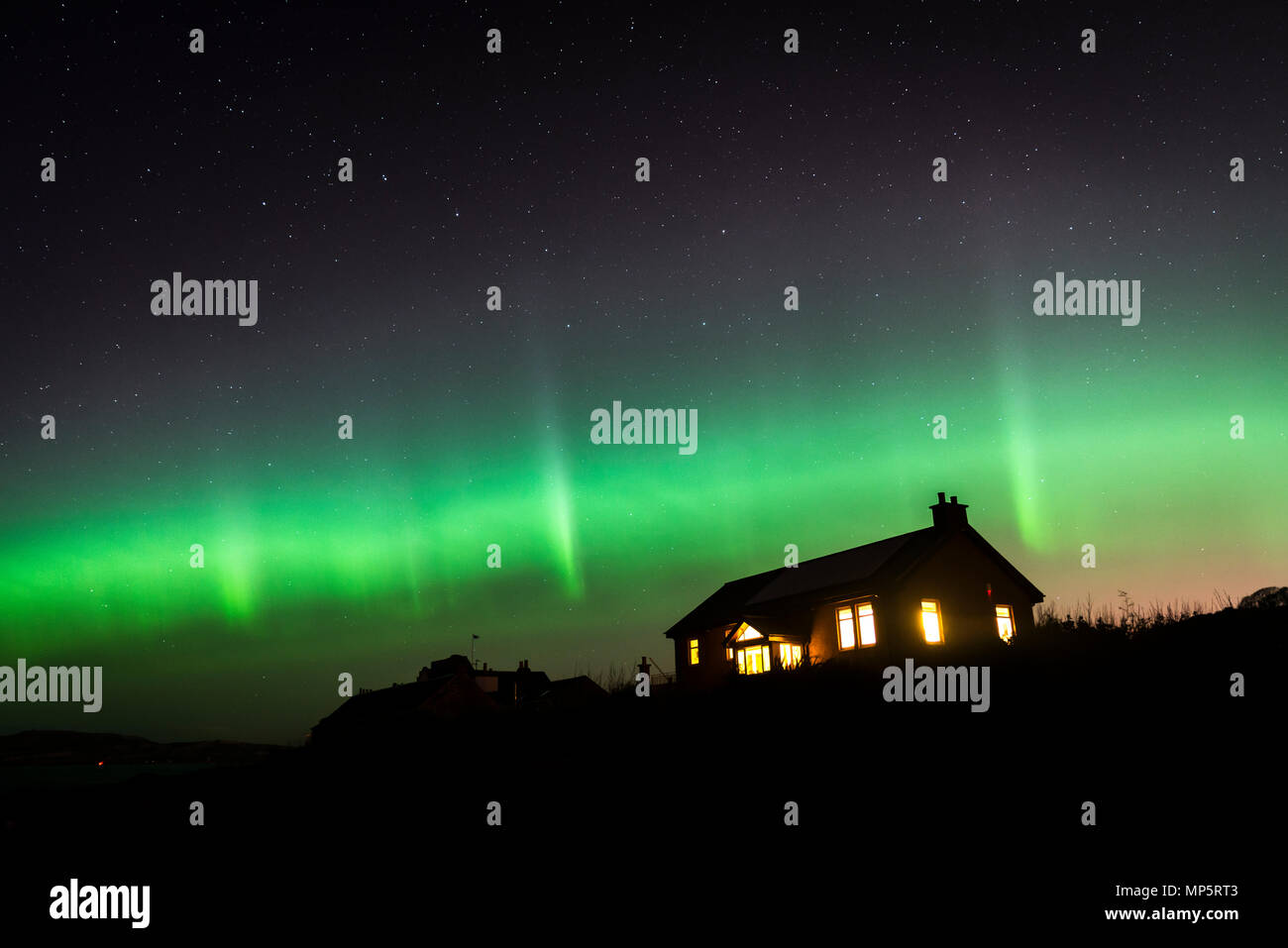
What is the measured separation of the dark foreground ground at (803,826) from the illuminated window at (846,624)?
9.45 metres

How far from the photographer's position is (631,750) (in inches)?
734

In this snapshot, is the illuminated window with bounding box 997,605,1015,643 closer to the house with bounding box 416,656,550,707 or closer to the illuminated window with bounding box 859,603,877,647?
the illuminated window with bounding box 859,603,877,647

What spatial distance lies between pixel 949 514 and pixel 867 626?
5699 mm

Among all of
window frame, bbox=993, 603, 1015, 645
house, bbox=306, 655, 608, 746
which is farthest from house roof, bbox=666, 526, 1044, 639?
house, bbox=306, 655, 608, 746

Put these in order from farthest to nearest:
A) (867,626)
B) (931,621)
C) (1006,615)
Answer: (1006,615)
(931,621)
(867,626)

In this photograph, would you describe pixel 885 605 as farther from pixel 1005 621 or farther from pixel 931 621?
pixel 1005 621

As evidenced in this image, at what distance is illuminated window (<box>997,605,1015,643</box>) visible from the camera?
3203 cm

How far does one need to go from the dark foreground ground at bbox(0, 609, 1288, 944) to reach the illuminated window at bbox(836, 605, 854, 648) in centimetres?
945

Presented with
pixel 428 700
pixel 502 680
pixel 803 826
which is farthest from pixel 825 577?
pixel 502 680

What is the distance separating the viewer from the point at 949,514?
Answer: 105 feet

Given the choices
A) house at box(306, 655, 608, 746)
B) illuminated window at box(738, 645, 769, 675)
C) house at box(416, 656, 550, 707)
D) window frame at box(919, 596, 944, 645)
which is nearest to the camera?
window frame at box(919, 596, 944, 645)

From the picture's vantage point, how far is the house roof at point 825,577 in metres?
31.1
